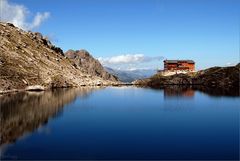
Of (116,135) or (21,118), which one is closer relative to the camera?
(116,135)

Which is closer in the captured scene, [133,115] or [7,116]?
[7,116]

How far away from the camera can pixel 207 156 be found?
4372 cm

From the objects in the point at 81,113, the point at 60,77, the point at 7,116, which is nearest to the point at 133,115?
the point at 81,113

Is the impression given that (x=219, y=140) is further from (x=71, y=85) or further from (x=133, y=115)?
(x=71, y=85)

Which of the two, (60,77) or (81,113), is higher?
(60,77)

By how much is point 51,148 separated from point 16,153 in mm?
5215

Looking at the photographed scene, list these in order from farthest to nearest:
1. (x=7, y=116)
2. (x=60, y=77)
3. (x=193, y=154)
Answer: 1. (x=60, y=77)
2. (x=7, y=116)
3. (x=193, y=154)

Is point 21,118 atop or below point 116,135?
atop

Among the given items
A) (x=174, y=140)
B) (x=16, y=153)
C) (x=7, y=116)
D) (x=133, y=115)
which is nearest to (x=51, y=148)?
(x=16, y=153)

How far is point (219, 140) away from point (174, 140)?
6.79 m

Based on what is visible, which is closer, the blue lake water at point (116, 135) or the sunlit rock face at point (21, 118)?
the blue lake water at point (116, 135)

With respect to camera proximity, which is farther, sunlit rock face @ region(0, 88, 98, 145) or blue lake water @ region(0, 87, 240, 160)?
sunlit rock face @ region(0, 88, 98, 145)

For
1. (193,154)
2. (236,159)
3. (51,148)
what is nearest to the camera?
(236,159)

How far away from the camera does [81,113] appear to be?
288 feet
